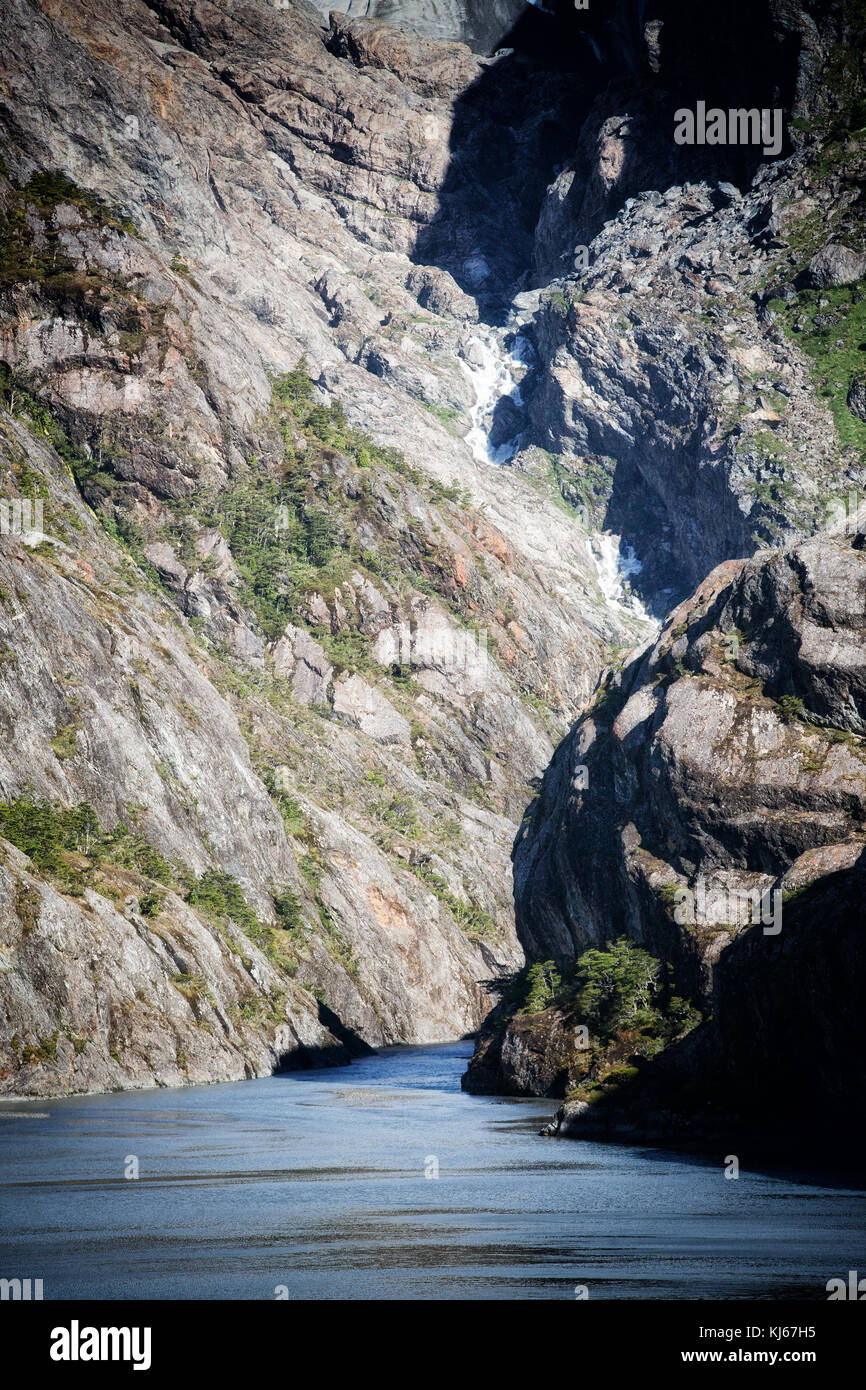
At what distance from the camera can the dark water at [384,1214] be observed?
25.7m

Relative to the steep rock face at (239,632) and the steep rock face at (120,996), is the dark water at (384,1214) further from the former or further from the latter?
the steep rock face at (239,632)

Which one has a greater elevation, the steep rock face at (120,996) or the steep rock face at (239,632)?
the steep rock face at (239,632)

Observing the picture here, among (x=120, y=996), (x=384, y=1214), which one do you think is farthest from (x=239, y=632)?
(x=384, y=1214)

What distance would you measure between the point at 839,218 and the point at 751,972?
167964 millimetres

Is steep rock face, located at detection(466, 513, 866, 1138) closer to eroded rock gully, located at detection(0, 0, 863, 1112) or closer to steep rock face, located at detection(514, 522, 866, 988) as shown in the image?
steep rock face, located at detection(514, 522, 866, 988)

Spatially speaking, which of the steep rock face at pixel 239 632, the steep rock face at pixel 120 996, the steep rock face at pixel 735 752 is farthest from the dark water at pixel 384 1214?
the steep rock face at pixel 239 632

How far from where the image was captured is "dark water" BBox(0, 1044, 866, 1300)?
25734 millimetres

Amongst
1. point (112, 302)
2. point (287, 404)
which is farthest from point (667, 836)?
point (287, 404)

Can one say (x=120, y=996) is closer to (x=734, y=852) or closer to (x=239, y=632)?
(x=734, y=852)

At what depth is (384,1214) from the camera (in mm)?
34781

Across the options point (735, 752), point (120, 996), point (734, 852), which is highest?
point (735, 752)

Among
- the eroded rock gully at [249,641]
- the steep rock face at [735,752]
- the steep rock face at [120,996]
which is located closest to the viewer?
the steep rock face at [735,752]

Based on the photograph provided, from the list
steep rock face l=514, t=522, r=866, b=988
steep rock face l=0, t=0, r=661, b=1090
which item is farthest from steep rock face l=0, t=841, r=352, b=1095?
steep rock face l=514, t=522, r=866, b=988
